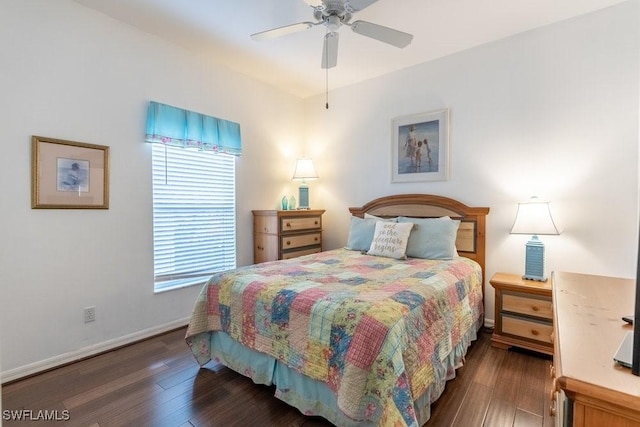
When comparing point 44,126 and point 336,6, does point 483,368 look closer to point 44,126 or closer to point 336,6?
point 336,6

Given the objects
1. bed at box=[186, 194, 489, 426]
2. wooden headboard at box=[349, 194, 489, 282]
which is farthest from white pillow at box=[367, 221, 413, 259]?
wooden headboard at box=[349, 194, 489, 282]

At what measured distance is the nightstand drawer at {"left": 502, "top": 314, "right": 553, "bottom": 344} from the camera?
2.39 m

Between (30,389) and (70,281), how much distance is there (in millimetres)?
744

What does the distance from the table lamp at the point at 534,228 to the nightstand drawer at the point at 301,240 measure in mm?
2247

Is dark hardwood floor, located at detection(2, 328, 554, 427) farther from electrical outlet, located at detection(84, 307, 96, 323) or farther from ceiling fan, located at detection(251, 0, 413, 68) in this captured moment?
ceiling fan, located at detection(251, 0, 413, 68)

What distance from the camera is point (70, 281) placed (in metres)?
2.43

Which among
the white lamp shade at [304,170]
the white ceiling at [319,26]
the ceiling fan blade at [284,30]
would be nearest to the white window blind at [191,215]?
the white lamp shade at [304,170]

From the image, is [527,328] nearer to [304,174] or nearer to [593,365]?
[593,365]

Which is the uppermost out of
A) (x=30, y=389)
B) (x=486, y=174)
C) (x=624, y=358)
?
(x=486, y=174)

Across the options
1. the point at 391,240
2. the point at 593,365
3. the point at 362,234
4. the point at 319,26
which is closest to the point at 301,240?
the point at 362,234

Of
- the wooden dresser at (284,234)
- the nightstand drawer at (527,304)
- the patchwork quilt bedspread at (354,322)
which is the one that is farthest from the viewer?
the wooden dresser at (284,234)

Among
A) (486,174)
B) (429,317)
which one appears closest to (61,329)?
(429,317)

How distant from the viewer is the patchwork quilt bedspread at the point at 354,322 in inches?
55.6

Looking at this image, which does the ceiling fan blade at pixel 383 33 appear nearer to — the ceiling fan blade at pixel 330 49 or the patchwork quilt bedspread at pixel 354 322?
the ceiling fan blade at pixel 330 49
